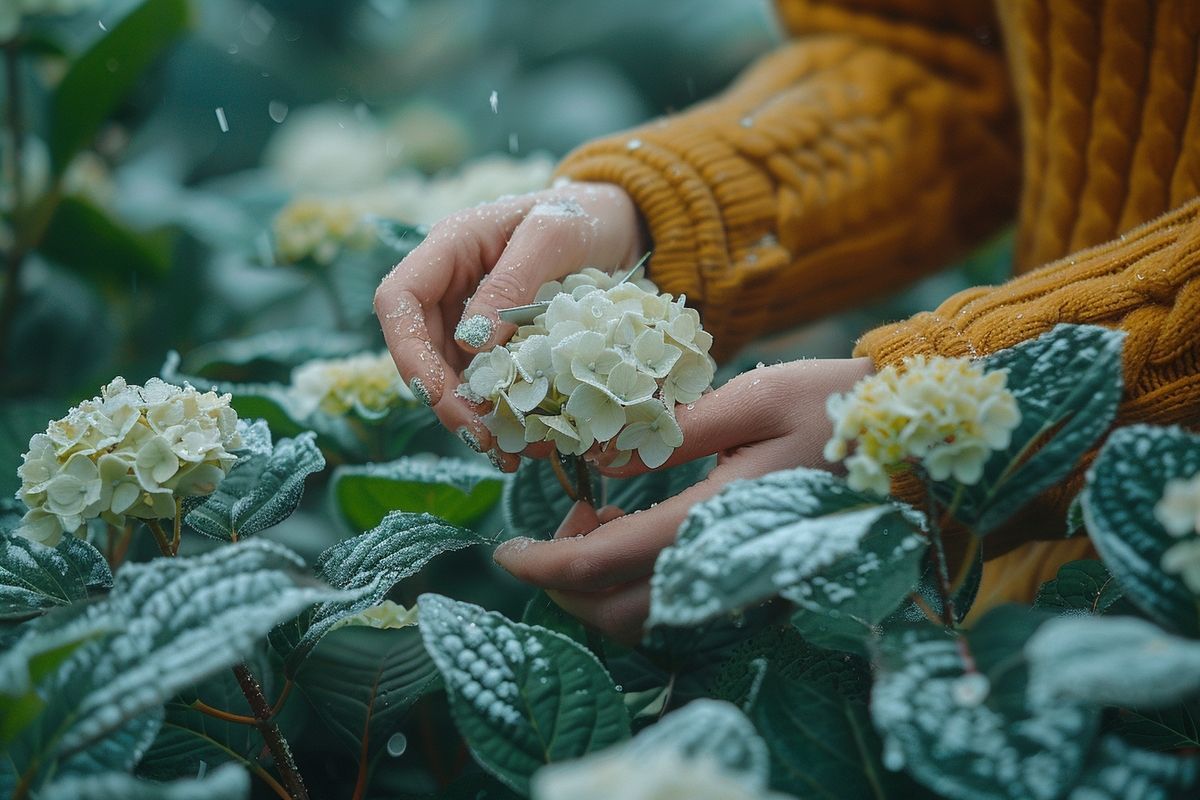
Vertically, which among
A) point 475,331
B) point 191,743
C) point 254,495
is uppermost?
point 475,331

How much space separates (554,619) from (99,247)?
100 centimetres

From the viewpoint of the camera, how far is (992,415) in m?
0.48

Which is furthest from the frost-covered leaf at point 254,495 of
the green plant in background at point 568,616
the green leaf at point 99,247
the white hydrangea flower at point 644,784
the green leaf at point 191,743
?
the green leaf at point 99,247

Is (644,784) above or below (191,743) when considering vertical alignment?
above

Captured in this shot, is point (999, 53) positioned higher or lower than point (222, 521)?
higher

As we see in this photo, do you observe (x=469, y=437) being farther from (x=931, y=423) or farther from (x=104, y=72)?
(x=104, y=72)

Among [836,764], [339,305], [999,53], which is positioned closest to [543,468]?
[836,764]

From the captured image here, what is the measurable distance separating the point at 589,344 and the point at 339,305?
71cm

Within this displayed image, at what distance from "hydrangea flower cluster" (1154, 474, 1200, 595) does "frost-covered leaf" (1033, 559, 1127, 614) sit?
0.50ft

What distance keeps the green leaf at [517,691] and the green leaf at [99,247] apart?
1013 millimetres

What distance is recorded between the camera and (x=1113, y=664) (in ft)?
1.16

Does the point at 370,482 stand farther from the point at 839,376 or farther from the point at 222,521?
the point at 839,376

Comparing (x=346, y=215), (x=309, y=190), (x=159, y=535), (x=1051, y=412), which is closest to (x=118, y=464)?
(x=159, y=535)

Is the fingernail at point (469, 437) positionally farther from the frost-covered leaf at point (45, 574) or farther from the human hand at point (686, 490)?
the frost-covered leaf at point (45, 574)
